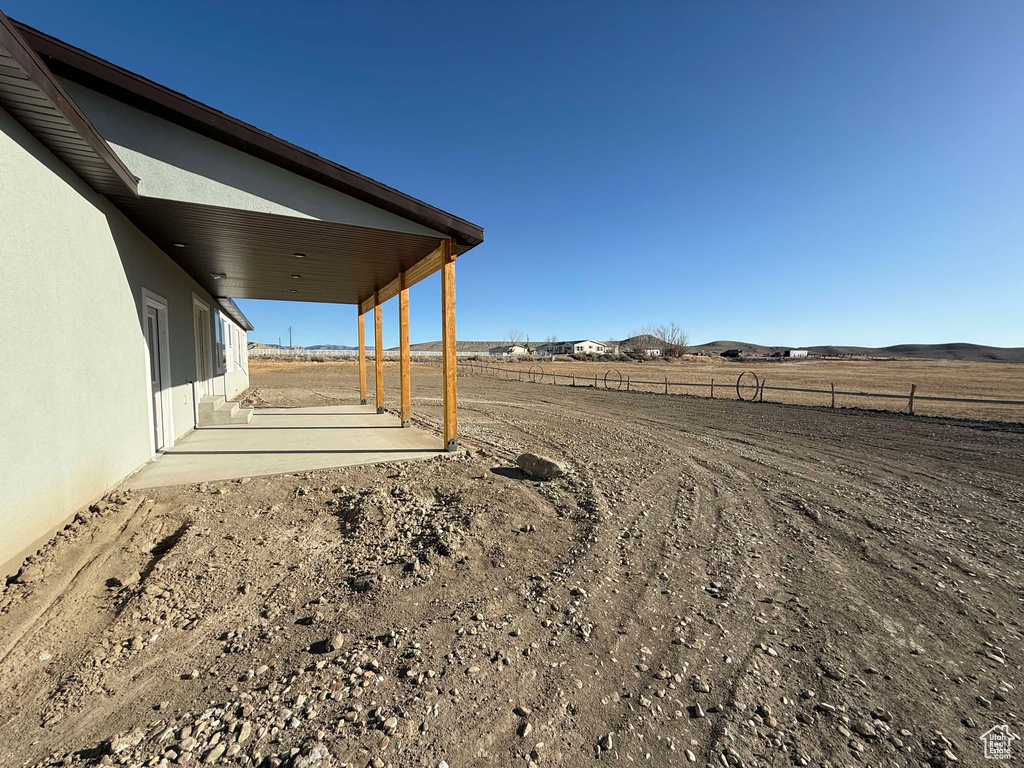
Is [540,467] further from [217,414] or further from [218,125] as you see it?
[217,414]

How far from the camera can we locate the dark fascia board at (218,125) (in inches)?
167

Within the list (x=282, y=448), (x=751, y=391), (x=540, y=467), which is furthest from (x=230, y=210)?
(x=751, y=391)

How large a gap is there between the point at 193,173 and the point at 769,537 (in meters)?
→ 7.34

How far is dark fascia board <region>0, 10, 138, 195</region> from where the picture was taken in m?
2.50

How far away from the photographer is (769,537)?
13.8ft

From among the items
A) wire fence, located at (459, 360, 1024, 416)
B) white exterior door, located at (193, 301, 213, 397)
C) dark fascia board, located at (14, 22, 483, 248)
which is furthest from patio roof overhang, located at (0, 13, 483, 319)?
wire fence, located at (459, 360, 1024, 416)

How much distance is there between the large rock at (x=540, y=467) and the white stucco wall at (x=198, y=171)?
4005 millimetres

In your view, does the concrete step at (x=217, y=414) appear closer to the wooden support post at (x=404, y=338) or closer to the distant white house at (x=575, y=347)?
the wooden support post at (x=404, y=338)

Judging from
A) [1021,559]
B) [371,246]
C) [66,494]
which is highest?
[371,246]

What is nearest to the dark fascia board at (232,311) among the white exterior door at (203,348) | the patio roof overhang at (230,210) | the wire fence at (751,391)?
the white exterior door at (203,348)

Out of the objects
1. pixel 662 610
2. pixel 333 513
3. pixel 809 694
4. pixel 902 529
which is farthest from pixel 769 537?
pixel 333 513

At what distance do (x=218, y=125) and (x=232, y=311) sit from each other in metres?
12.4

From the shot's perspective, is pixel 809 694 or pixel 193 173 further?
pixel 193 173

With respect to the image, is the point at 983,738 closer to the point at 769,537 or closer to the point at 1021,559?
the point at 769,537
